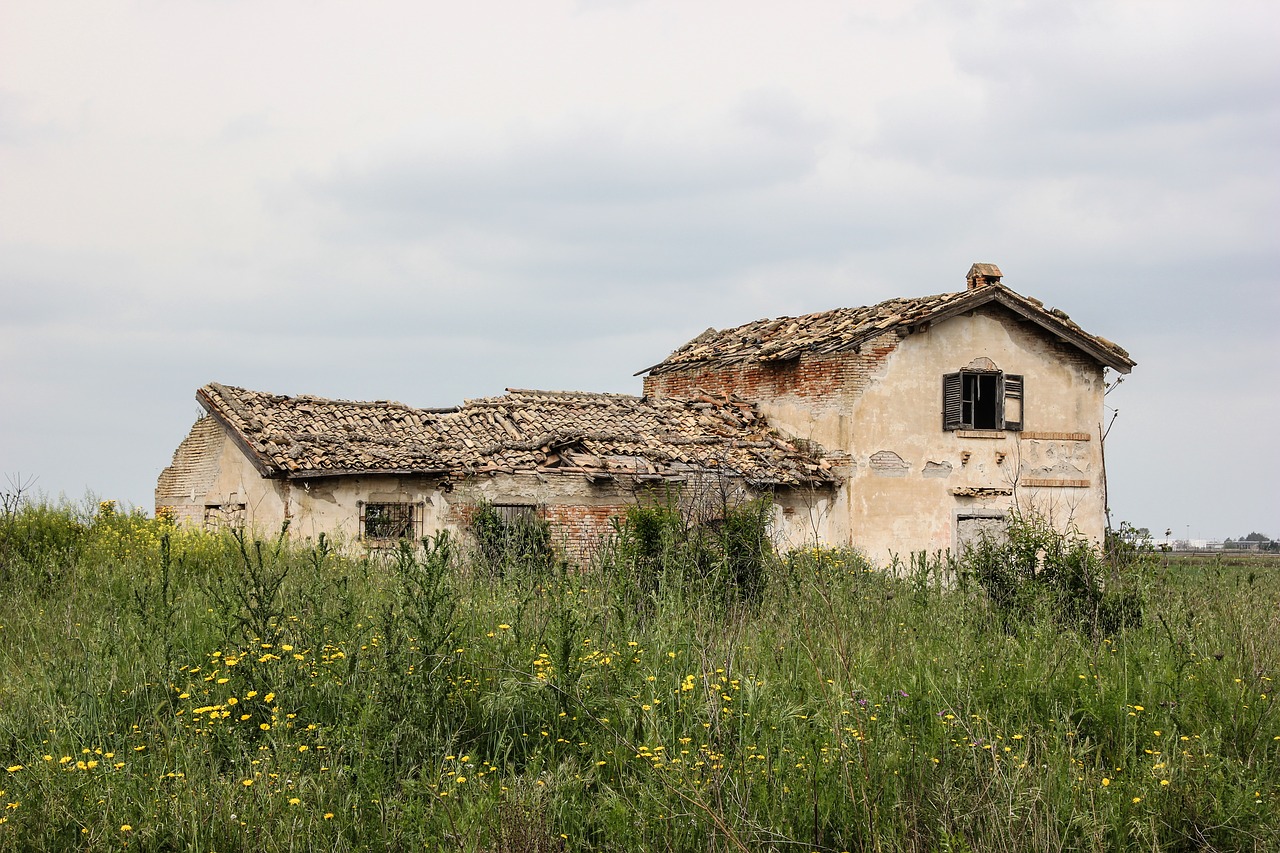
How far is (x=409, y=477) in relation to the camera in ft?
58.3

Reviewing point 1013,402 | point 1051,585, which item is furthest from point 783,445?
point 1051,585

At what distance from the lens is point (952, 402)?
66.3 feet

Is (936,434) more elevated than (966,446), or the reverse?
(936,434)

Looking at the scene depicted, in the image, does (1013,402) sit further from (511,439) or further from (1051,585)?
(1051,585)

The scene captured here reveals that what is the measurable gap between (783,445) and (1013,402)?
180 inches

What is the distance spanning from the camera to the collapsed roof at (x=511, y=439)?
17.7 m

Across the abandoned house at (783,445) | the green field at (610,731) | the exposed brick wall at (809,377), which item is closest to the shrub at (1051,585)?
the green field at (610,731)

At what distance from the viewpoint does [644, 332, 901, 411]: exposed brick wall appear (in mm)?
19797

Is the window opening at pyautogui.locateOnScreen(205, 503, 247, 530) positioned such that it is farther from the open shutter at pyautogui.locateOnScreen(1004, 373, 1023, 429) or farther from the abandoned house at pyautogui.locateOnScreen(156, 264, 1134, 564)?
the open shutter at pyautogui.locateOnScreen(1004, 373, 1023, 429)

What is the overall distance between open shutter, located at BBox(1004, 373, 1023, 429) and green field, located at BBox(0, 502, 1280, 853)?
13041mm

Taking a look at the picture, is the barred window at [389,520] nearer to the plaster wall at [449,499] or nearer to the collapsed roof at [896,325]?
the plaster wall at [449,499]

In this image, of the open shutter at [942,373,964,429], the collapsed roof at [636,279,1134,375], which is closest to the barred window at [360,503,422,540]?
the collapsed roof at [636,279,1134,375]

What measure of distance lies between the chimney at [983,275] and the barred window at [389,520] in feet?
39.1

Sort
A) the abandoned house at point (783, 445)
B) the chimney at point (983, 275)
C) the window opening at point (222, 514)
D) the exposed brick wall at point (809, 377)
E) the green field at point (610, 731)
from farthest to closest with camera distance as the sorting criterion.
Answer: the chimney at point (983, 275) → the exposed brick wall at point (809, 377) → the window opening at point (222, 514) → the abandoned house at point (783, 445) → the green field at point (610, 731)
